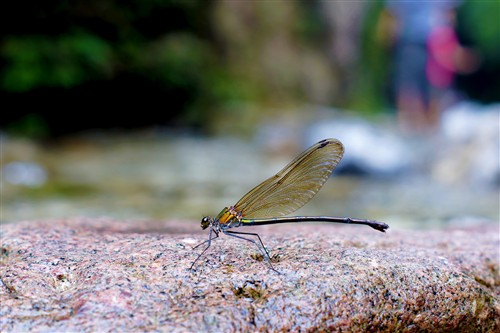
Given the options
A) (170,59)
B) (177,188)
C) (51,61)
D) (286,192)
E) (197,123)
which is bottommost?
(286,192)

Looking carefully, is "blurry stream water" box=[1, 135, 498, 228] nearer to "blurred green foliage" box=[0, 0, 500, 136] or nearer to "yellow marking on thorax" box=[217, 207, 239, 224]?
"blurred green foliage" box=[0, 0, 500, 136]

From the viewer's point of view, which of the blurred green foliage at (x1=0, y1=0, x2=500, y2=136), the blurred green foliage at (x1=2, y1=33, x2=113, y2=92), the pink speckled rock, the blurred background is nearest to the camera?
the pink speckled rock

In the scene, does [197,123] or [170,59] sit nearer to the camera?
[170,59]

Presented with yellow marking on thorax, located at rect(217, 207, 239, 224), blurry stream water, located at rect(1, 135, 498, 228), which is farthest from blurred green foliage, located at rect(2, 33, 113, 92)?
yellow marking on thorax, located at rect(217, 207, 239, 224)

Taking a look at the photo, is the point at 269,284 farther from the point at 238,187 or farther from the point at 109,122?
the point at 109,122

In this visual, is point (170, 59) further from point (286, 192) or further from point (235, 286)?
point (235, 286)

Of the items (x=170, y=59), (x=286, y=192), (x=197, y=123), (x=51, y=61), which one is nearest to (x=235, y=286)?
(x=286, y=192)
